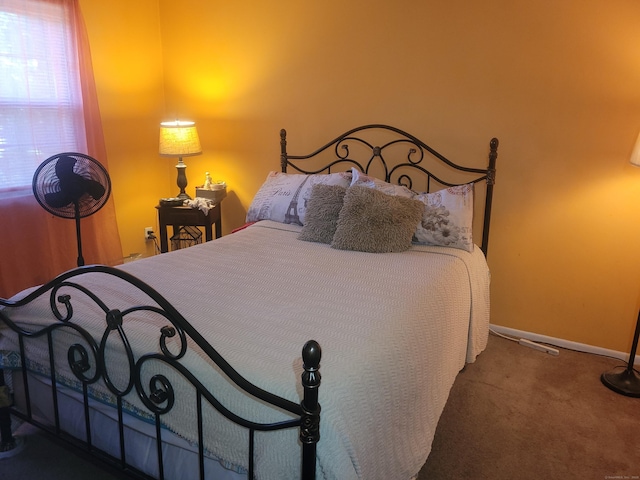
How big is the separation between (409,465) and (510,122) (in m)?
2.06

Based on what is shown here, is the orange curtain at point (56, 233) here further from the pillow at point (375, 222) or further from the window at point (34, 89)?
the pillow at point (375, 222)

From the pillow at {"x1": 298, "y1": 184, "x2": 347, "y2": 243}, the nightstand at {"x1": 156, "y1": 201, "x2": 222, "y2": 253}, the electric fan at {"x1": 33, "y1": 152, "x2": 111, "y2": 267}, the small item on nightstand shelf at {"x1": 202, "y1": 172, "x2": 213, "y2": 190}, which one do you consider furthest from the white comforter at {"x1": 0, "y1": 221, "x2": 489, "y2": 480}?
the small item on nightstand shelf at {"x1": 202, "y1": 172, "x2": 213, "y2": 190}

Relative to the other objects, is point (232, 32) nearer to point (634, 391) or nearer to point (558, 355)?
point (558, 355)

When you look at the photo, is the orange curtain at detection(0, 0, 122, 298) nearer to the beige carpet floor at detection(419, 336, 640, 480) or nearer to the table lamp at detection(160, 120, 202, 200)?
the table lamp at detection(160, 120, 202, 200)

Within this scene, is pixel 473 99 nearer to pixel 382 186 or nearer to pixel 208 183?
pixel 382 186

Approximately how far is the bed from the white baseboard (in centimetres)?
50

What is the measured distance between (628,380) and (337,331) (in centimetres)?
181

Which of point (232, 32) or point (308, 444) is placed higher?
point (232, 32)

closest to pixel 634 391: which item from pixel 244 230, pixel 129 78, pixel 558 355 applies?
pixel 558 355

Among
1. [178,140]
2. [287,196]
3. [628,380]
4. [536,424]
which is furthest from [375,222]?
[178,140]

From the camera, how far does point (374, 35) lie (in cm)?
313

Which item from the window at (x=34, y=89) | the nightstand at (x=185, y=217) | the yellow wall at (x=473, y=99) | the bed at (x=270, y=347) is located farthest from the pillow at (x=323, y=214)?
the window at (x=34, y=89)

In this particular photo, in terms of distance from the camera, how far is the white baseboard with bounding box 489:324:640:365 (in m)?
2.79

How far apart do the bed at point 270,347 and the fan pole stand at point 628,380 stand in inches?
26.0
